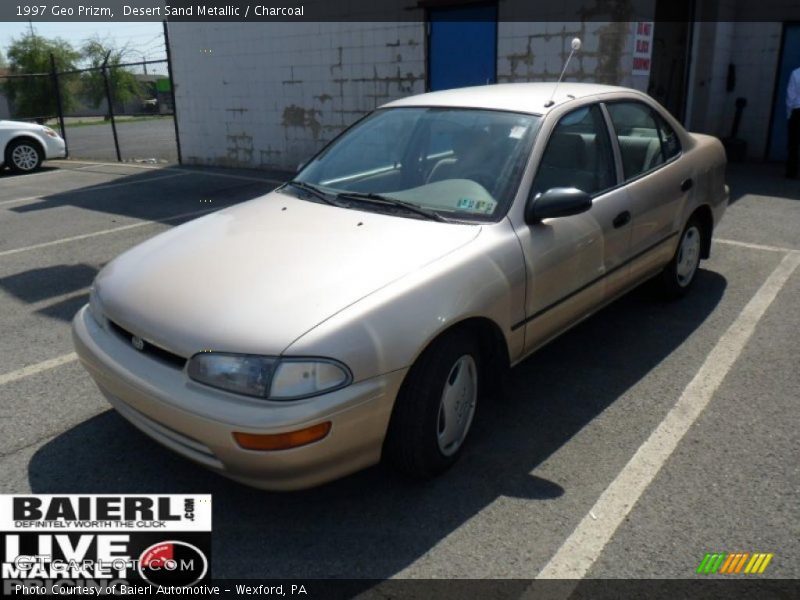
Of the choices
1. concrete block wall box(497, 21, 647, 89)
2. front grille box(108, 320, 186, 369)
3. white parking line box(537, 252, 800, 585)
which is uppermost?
concrete block wall box(497, 21, 647, 89)

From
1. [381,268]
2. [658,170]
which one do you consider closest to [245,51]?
[658,170]

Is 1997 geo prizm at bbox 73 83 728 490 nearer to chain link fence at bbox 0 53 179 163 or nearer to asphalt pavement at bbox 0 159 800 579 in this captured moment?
asphalt pavement at bbox 0 159 800 579

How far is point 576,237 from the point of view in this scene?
3.55 metres

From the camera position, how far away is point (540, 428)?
346 cm

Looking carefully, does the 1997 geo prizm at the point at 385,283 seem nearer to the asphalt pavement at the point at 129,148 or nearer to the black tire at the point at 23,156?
the black tire at the point at 23,156

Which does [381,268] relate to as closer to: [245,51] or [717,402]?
[717,402]

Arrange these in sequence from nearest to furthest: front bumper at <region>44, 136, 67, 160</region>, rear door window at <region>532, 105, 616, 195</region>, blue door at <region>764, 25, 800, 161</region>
A: rear door window at <region>532, 105, 616, 195</region>
blue door at <region>764, 25, 800, 161</region>
front bumper at <region>44, 136, 67, 160</region>

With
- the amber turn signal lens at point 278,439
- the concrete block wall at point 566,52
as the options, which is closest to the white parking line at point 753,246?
the concrete block wall at point 566,52

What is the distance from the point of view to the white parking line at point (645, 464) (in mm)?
2566

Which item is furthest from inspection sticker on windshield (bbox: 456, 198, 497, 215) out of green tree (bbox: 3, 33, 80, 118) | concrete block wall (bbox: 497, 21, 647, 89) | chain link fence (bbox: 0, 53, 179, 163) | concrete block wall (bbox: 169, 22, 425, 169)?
green tree (bbox: 3, 33, 80, 118)

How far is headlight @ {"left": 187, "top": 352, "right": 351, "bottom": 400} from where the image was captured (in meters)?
2.43

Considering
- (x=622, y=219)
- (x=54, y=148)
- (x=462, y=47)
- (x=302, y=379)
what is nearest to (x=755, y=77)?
(x=462, y=47)

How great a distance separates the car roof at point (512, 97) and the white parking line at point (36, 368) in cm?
261

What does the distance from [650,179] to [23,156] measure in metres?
13.6
